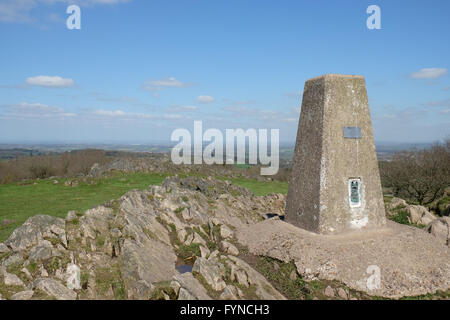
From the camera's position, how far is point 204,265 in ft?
34.4

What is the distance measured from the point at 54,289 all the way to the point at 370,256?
1078cm

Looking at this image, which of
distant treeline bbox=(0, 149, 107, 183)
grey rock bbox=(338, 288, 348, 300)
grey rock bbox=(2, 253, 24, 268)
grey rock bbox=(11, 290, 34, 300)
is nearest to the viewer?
grey rock bbox=(11, 290, 34, 300)

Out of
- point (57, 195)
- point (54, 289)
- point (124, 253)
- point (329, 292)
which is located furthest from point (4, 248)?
point (57, 195)

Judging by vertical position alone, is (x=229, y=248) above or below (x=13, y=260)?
below

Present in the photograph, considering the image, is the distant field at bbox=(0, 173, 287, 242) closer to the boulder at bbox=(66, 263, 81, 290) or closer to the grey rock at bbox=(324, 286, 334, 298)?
the boulder at bbox=(66, 263, 81, 290)

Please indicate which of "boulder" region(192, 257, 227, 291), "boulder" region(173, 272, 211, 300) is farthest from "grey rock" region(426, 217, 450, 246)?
"boulder" region(173, 272, 211, 300)

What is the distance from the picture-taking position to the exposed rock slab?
11.2 meters

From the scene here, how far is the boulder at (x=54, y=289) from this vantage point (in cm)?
842

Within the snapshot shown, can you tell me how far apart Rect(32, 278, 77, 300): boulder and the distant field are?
6.61m

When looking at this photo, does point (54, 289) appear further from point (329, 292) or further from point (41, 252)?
point (329, 292)

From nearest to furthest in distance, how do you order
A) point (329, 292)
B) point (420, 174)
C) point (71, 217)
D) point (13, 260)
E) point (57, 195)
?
point (13, 260) < point (329, 292) < point (71, 217) < point (57, 195) < point (420, 174)

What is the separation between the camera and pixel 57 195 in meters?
24.6

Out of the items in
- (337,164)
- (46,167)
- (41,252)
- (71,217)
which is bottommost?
(41,252)
